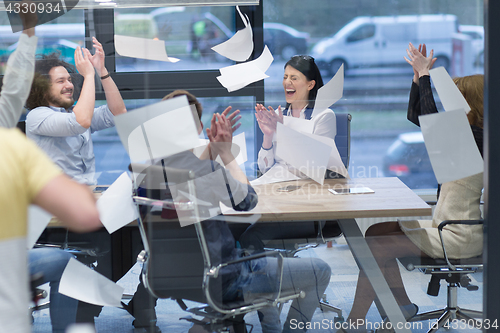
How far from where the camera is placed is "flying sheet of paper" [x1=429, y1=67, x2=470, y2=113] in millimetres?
1844

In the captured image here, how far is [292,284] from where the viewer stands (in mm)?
1896

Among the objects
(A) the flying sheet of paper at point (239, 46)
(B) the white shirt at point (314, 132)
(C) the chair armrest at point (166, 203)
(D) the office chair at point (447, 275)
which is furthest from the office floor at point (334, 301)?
(A) the flying sheet of paper at point (239, 46)

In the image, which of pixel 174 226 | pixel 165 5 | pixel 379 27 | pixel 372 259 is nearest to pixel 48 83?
pixel 165 5

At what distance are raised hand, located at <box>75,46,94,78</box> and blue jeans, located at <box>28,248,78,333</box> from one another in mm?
692

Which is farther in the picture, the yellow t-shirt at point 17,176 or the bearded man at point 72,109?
the bearded man at point 72,109

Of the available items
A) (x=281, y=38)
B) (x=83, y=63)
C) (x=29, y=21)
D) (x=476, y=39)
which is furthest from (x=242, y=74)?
(x=476, y=39)

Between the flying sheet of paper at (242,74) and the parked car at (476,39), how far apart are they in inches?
32.7

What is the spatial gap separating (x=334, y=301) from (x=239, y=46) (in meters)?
1.13

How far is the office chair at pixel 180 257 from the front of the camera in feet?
5.64

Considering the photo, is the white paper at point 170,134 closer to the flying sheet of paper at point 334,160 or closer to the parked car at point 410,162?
the flying sheet of paper at point 334,160

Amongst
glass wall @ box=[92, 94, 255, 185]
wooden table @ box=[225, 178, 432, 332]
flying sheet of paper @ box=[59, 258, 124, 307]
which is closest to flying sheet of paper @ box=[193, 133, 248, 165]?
glass wall @ box=[92, 94, 255, 185]

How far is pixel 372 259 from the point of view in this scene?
199 cm

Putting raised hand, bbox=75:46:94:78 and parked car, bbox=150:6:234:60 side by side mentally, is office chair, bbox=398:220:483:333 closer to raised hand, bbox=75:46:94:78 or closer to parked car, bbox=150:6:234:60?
parked car, bbox=150:6:234:60

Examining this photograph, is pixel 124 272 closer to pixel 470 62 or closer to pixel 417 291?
pixel 417 291
